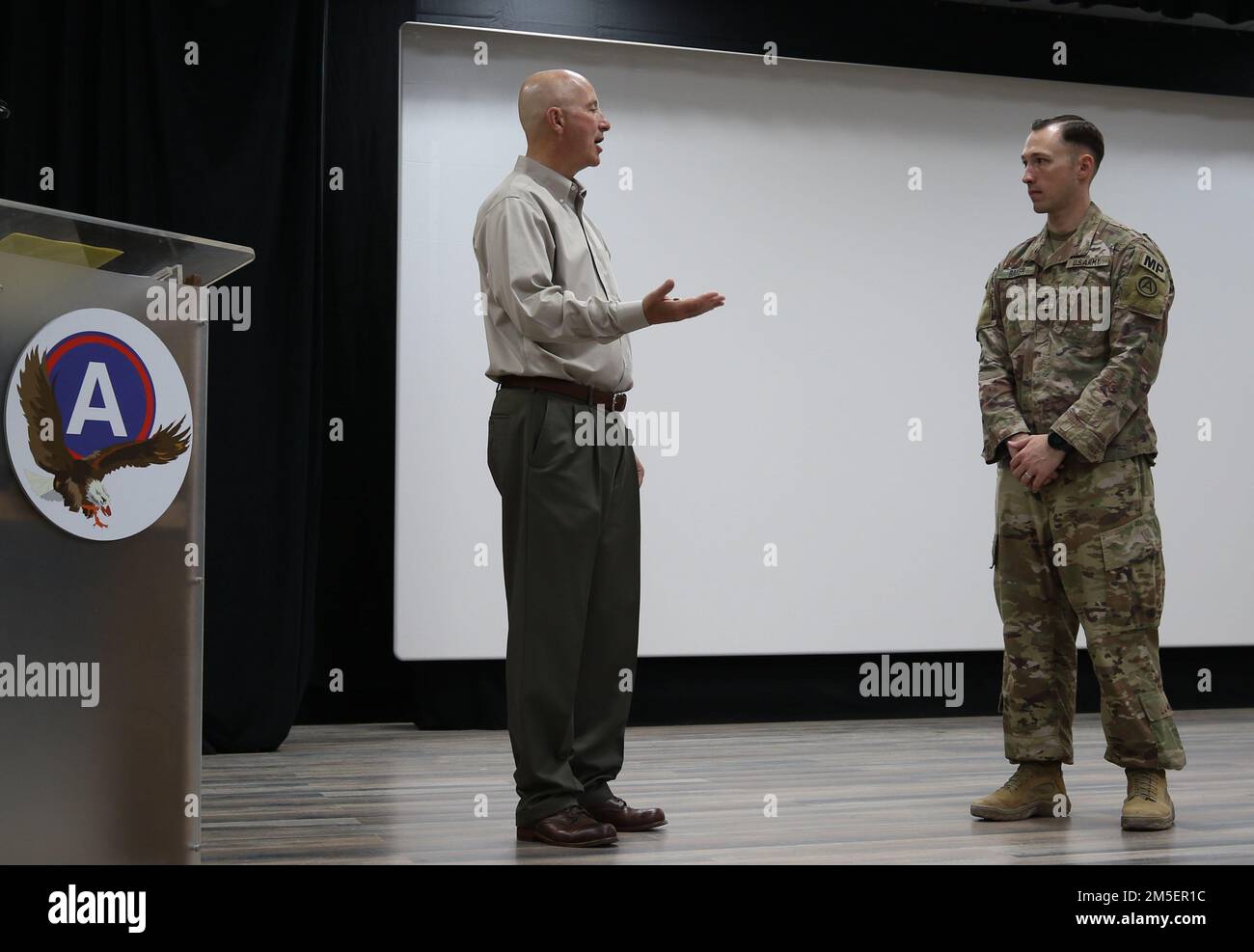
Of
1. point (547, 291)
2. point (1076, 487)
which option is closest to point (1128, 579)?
point (1076, 487)

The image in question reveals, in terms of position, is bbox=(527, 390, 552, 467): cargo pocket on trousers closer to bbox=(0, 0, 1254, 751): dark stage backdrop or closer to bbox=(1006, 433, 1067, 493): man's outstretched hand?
bbox=(1006, 433, 1067, 493): man's outstretched hand

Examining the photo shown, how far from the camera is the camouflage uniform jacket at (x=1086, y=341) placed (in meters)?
3.04

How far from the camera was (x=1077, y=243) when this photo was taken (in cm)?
316

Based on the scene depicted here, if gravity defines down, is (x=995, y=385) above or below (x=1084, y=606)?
above

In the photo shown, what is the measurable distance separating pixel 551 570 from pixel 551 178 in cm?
87

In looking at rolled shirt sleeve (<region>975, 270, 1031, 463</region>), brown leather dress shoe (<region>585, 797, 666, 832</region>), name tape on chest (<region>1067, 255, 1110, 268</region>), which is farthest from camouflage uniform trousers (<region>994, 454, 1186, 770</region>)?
brown leather dress shoe (<region>585, 797, 666, 832</region>)

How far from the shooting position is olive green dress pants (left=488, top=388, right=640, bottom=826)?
2770 millimetres

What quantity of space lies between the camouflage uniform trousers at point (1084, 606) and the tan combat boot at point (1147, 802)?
1.4 inches

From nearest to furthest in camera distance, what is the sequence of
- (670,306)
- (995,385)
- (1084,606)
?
(670,306), (1084,606), (995,385)

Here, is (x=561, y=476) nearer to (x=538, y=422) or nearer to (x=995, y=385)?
(x=538, y=422)

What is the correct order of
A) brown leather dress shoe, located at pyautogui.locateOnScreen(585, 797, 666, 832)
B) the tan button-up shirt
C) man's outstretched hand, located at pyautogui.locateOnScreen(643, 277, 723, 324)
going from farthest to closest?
brown leather dress shoe, located at pyautogui.locateOnScreen(585, 797, 666, 832)
the tan button-up shirt
man's outstretched hand, located at pyautogui.locateOnScreen(643, 277, 723, 324)

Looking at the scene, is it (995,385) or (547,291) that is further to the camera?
(995,385)

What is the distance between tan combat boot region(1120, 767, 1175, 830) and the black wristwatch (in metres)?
0.75

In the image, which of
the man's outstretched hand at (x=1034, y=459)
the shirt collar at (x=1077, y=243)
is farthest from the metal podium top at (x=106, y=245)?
the shirt collar at (x=1077, y=243)
